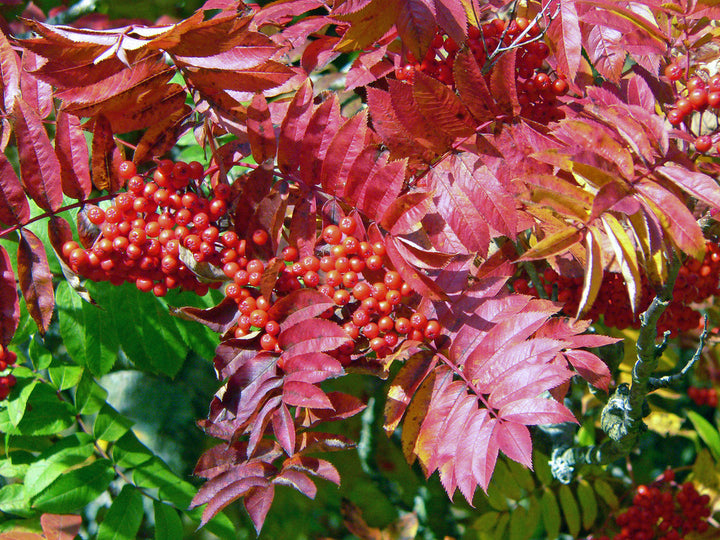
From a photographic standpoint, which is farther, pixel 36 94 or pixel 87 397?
pixel 87 397

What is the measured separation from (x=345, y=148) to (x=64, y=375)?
4.27 feet

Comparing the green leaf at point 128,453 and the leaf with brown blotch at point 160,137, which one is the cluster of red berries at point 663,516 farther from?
the leaf with brown blotch at point 160,137

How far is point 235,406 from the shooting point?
123 cm

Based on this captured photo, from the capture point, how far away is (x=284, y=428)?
3.83 feet

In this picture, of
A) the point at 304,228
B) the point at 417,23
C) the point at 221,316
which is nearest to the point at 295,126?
the point at 304,228

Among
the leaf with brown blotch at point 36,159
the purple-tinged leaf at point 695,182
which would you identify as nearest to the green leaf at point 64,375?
the leaf with brown blotch at point 36,159

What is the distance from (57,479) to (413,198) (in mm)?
1433

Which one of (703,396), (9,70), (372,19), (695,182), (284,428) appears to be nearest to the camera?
(695,182)

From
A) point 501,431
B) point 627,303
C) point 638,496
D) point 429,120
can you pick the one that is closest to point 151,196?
point 429,120

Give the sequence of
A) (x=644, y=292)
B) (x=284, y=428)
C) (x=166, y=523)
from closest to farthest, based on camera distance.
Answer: (x=284, y=428) < (x=644, y=292) < (x=166, y=523)

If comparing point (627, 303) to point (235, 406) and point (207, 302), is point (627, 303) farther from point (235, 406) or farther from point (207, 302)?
point (207, 302)

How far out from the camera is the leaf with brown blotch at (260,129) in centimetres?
129

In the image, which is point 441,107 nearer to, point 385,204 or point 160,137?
point 385,204

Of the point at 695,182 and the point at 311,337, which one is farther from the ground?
the point at 695,182
